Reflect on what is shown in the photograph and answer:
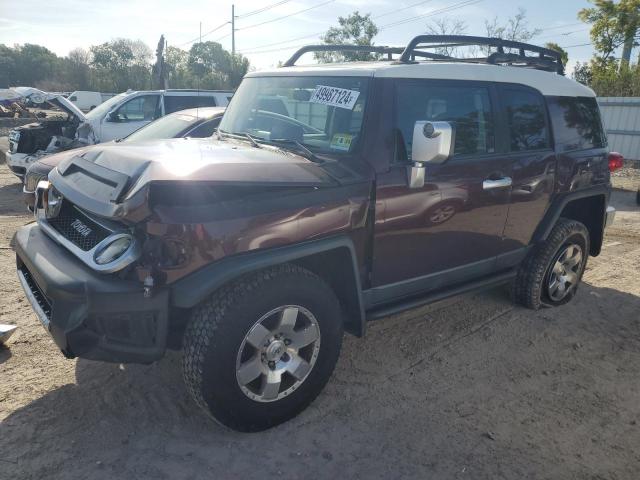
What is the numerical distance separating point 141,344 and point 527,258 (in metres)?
3.49

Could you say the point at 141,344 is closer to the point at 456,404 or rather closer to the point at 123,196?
the point at 123,196

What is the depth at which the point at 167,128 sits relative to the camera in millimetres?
7109

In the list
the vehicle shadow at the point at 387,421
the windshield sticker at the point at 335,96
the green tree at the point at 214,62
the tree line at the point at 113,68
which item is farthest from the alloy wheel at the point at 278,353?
the green tree at the point at 214,62

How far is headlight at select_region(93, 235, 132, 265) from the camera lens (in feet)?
8.05

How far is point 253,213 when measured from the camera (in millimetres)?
2549

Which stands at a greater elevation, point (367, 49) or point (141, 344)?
point (367, 49)

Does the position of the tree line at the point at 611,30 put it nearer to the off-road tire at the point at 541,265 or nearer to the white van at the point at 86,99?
the off-road tire at the point at 541,265

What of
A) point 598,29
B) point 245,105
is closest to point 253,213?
point 245,105

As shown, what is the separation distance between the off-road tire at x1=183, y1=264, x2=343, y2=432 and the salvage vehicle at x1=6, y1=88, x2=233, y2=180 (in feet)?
25.9

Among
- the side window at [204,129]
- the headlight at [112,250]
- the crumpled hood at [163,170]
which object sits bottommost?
the headlight at [112,250]

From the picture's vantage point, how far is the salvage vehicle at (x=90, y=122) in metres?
9.30

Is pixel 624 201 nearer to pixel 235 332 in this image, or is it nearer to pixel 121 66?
pixel 235 332

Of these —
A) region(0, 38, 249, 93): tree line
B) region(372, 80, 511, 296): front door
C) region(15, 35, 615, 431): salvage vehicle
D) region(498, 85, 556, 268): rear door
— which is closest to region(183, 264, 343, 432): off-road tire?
region(15, 35, 615, 431): salvage vehicle

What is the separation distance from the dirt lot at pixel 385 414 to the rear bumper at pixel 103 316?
2.03 ft
